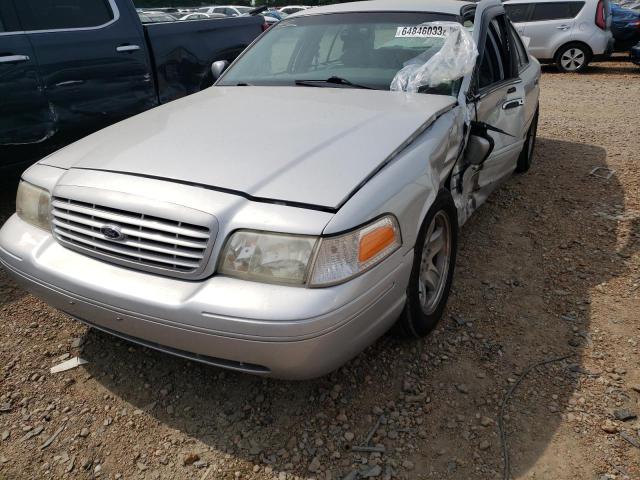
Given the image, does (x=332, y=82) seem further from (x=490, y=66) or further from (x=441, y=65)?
(x=490, y=66)

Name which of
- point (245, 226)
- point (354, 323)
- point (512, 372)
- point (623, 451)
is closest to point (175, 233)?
point (245, 226)

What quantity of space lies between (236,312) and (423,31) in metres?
2.19

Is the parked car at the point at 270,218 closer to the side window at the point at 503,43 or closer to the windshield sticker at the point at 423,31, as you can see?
the windshield sticker at the point at 423,31

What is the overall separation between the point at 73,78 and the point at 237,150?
235 cm

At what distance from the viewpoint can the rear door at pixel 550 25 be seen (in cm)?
1073

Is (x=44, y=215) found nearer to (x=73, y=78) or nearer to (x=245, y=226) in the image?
(x=245, y=226)

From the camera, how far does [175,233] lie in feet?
6.23

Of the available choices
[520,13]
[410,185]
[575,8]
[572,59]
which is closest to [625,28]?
[575,8]

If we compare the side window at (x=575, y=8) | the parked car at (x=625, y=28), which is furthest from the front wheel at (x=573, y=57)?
the parked car at (x=625, y=28)

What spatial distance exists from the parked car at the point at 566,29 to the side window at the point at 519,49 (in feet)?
22.5

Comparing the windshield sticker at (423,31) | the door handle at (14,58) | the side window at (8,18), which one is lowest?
the door handle at (14,58)

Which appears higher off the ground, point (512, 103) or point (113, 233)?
point (113, 233)

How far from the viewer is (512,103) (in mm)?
3605

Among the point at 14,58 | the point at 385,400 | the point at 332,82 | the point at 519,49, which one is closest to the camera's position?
the point at 385,400
